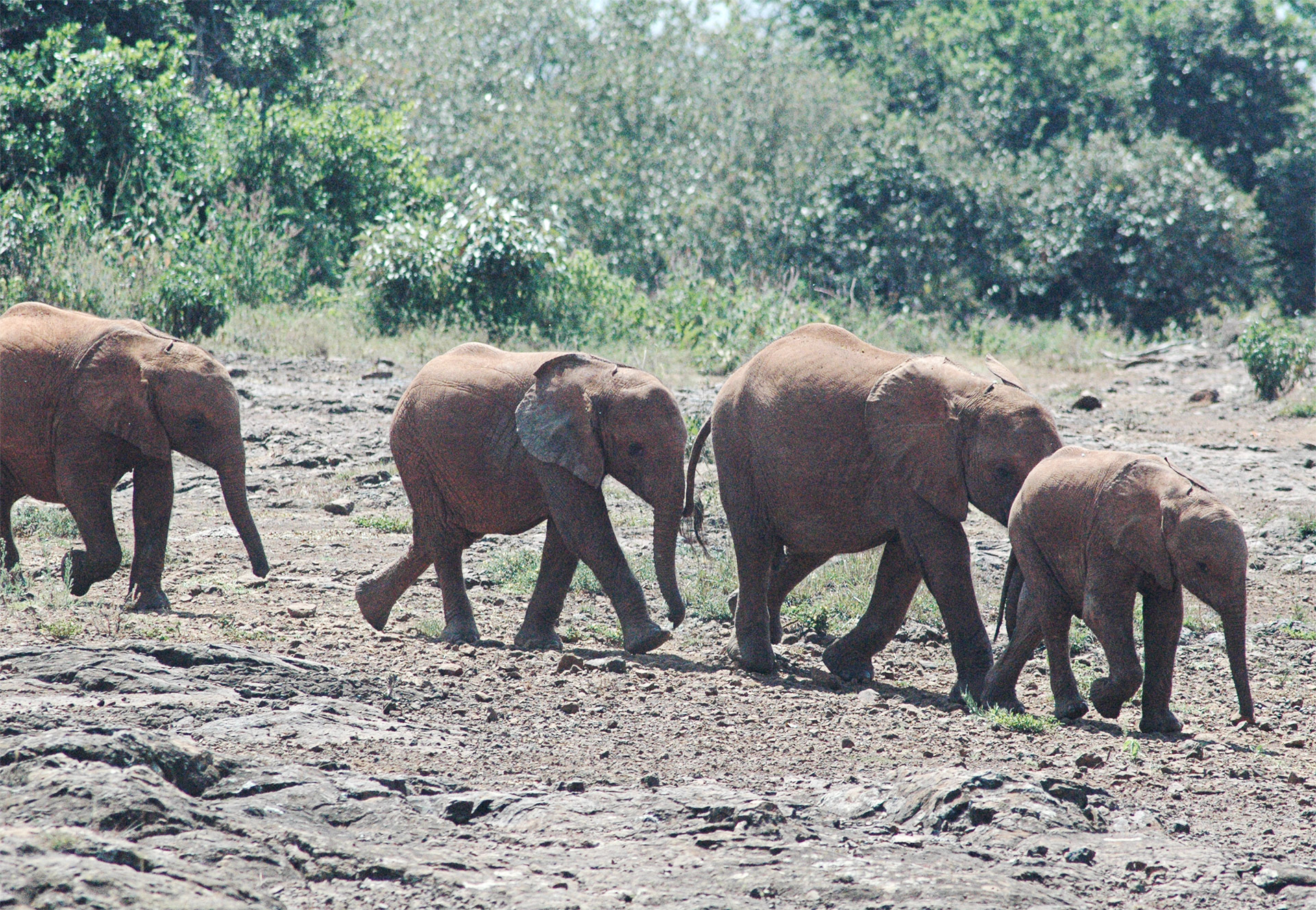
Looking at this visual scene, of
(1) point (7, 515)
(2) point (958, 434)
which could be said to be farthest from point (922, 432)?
(1) point (7, 515)

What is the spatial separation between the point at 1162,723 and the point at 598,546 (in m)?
2.99

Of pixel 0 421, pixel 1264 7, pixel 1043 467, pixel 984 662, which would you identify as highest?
pixel 1264 7

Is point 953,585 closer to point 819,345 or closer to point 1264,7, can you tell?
point 819,345

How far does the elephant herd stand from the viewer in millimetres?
6926

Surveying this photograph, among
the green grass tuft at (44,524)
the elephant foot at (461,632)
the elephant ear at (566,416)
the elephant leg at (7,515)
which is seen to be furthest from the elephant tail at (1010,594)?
the green grass tuft at (44,524)

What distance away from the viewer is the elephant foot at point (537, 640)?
28.3 feet

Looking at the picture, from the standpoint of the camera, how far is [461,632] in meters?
8.81

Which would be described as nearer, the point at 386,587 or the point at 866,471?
the point at 866,471

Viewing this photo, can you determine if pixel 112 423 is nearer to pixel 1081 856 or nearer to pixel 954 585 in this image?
pixel 954 585

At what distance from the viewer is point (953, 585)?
7.65 m

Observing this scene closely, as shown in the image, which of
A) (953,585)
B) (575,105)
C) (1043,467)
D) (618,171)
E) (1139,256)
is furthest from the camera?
(575,105)

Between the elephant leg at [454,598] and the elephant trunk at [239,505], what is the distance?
1003 mm

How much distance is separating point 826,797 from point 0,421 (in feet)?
18.9

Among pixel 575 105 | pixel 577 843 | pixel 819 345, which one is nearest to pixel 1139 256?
pixel 575 105
